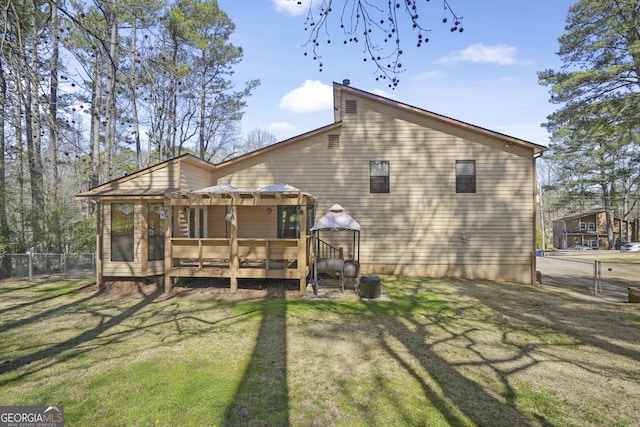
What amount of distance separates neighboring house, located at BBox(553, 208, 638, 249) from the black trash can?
48826mm

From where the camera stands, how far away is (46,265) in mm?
12078

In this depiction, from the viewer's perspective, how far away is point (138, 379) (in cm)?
419

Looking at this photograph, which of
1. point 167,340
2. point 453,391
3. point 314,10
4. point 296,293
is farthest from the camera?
point 296,293

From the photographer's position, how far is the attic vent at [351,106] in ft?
39.5

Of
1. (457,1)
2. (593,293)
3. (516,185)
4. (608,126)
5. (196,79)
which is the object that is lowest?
(593,293)

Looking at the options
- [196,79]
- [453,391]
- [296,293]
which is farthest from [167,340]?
[196,79]

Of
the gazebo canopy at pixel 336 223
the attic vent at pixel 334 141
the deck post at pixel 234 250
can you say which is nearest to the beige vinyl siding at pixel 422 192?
the attic vent at pixel 334 141

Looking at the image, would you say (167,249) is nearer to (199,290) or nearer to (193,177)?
(199,290)

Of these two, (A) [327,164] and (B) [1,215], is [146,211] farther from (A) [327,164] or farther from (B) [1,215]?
(B) [1,215]

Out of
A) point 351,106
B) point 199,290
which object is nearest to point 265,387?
point 199,290

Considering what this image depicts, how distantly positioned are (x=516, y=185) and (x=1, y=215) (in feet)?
61.5

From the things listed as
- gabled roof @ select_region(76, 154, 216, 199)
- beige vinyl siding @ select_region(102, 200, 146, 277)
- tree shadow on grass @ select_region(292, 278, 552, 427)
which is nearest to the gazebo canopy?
tree shadow on grass @ select_region(292, 278, 552, 427)

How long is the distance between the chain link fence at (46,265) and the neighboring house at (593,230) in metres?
54.7

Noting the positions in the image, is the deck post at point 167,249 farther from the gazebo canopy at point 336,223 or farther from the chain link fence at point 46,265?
the chain link fence at point 46,265
